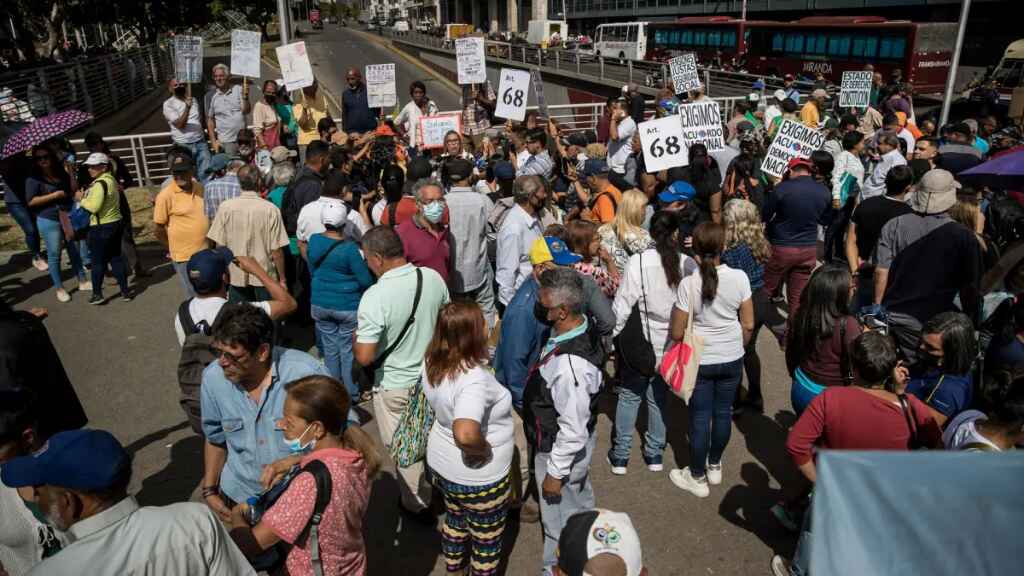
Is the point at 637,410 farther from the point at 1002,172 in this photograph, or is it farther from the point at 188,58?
the point at 188,58

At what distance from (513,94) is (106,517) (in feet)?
26.1

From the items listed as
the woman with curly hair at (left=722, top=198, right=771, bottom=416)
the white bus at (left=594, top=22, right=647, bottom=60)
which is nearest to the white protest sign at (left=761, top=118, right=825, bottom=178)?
the woman with curly hair at (left=722, top=198, right=771, bottom=416)

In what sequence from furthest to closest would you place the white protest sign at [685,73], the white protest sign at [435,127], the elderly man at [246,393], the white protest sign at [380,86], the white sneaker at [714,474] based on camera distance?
1. the white protest sign at [685,73]
2. the white protest sign at [380,86]
3. the white protest sign at [435,127]
4. the white sneaker at [714,474]
5. the elderly man at [246,393]

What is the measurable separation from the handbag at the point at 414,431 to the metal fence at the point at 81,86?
12216mm

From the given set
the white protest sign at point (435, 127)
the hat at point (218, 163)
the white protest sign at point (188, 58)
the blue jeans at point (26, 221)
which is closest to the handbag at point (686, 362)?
the hat at point (218, 163)

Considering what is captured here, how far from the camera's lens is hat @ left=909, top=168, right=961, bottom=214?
15.7 ft

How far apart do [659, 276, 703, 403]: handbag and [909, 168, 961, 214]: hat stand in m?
2.08

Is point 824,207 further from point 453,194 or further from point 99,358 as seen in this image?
point 99,358

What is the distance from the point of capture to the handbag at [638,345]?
14.4ft

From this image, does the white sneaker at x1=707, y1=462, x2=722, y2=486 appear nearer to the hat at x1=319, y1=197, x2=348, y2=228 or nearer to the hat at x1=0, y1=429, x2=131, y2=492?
the hat at x1=319, y1=197, x2=348, y2=228

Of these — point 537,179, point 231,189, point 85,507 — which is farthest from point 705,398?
point 231,189

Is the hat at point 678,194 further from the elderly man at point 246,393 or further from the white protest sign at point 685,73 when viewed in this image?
the white protest sign at point 685,73

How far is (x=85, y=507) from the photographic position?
2.09m

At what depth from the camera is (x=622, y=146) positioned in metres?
8.78
